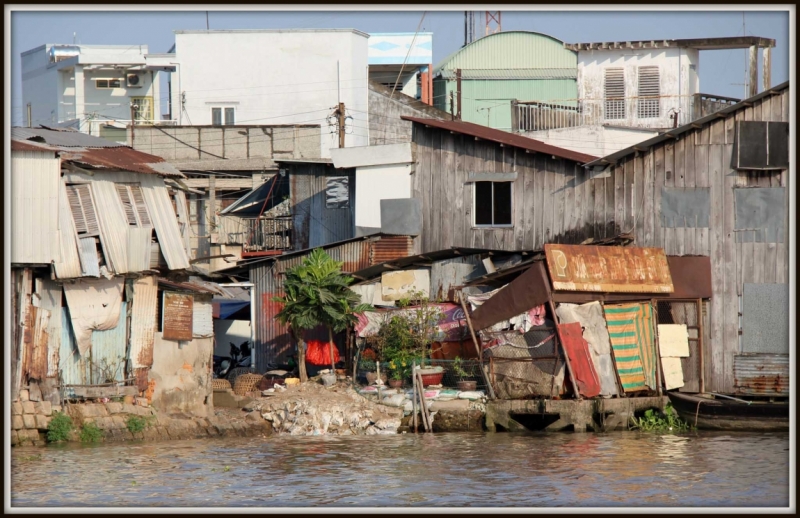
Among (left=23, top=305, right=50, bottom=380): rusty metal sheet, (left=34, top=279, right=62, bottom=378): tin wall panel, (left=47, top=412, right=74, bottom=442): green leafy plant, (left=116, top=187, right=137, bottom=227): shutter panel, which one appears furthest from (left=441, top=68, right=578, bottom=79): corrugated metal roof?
(left=47, top=412, right=74, bottom=442): green leafy plant

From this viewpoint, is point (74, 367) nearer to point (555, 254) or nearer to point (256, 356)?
point (256, 356)

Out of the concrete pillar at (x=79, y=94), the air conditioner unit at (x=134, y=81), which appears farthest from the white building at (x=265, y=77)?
the concrete pillar at (x=79, y=94)

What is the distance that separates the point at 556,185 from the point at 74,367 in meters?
11.4

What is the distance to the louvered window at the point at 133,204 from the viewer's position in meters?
21.1

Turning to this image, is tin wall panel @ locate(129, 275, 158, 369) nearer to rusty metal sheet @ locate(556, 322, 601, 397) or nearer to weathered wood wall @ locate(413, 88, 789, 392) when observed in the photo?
weathered wood wall @ locate(413, 88, 789, 392)

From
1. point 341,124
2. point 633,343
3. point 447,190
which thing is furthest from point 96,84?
point 633,343

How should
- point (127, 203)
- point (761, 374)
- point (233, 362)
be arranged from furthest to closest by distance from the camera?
1. point (233, 362)
2. point (761, 374)
3. point (127, 203)

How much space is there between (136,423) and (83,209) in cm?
407

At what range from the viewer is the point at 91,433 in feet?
64.6

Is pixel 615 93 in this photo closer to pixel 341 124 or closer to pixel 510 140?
pixel 341 124

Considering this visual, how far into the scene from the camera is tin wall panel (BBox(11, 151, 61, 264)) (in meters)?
19.0

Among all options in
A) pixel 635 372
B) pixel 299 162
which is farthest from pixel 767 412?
pixel 299 162

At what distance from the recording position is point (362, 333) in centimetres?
2381

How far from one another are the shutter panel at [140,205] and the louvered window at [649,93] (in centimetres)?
2122
